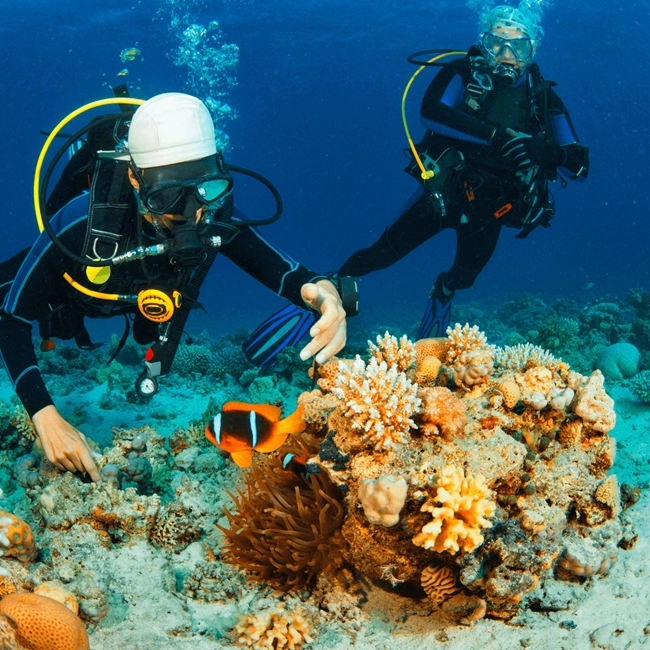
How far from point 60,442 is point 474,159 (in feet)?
22.2

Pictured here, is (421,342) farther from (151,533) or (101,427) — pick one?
(101,427)

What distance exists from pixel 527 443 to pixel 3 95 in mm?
51204

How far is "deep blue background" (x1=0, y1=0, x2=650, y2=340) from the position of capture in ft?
102

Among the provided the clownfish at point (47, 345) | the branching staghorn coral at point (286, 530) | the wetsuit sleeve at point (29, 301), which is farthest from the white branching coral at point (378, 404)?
the clownfish at point (47, 345)

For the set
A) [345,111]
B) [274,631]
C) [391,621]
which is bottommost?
[345,111]

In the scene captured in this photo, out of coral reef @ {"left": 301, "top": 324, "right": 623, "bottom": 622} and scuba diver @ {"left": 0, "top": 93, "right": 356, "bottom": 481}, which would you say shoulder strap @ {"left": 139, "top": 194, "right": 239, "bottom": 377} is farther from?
coral reef @ {"left": 301, "top": 324, "right": 623, "bottom": 622}

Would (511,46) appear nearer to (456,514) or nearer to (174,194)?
(174,194)

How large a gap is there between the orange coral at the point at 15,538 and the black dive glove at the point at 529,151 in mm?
7033

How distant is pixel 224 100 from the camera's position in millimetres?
52688

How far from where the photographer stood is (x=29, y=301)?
3625 millimetres

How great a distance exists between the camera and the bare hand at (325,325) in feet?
10.0

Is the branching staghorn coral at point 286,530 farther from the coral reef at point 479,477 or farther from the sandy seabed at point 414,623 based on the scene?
the sandy seabed at point 414,623

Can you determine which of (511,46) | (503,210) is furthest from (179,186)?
(511,46)

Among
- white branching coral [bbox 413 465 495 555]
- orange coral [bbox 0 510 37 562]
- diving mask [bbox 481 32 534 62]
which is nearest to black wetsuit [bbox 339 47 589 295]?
diving mask [bbox 481 32 534 62]
